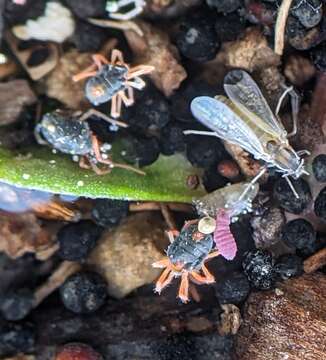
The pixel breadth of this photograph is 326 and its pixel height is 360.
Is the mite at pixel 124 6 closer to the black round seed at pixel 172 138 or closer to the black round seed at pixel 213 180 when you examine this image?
the black round seed at pixel 172 138

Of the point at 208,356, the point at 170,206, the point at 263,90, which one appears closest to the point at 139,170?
the point at 170,206

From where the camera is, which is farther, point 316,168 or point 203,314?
point 203,314

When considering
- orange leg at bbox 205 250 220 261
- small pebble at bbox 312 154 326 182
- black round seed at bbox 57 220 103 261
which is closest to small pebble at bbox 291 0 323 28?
small pebble at bbox 312 154 326 182

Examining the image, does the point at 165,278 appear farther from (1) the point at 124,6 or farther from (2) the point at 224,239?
(1) the point at 124,6

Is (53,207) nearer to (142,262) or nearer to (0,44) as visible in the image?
(142,262)

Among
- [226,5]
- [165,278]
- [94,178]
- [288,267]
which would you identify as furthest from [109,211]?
[226,5]

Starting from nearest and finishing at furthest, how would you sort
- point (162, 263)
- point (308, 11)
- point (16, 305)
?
1. point (308, 11)
2. point (162, 263)
3. point (16, 305)

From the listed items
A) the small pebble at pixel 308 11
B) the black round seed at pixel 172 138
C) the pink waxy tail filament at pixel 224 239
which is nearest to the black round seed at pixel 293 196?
the pink waxy tail filament at pixel 224 239
